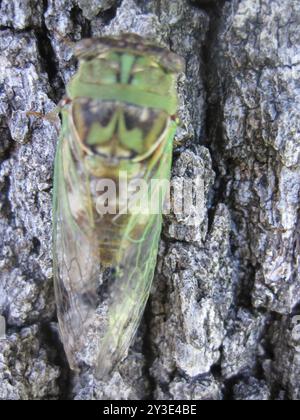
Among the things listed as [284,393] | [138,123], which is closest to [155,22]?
[138,123]

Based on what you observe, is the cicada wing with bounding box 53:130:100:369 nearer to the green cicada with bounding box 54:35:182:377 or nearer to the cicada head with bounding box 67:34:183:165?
the green cicada with bounding box 54:35:182:377

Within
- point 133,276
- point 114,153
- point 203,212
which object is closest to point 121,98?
point 114,153

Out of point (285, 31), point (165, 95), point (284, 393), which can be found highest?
point (285, 31)

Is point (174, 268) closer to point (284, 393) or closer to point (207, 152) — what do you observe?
point (207, 152)

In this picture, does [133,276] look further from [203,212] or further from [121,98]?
[121,98]

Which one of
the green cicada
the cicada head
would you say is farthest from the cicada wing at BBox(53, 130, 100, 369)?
the cicada head

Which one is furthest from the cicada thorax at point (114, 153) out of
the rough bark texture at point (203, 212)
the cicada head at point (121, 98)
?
the rough bark texture at point (203, 212)

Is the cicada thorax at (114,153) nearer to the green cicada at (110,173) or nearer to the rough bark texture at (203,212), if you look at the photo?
the green cicada at (110,173)
